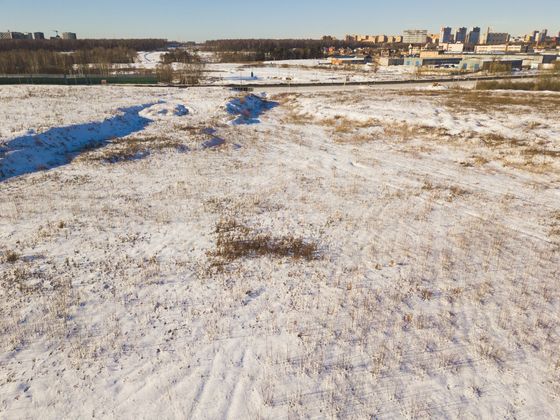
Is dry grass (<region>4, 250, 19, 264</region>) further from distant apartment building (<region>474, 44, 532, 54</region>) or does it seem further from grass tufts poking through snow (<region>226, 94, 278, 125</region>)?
distant apartment building (<region>474, 44, 532, 54</region>)

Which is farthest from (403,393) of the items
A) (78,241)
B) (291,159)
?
(291,159)

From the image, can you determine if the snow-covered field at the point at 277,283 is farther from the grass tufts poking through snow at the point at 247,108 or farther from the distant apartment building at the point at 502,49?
the distant apartment building at the point at 502,49

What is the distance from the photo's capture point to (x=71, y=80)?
62.2 meters

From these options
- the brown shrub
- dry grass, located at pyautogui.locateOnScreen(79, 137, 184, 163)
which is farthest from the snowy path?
the brown shrub

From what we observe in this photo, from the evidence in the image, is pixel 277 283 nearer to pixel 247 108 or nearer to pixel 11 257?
pixel 11 257

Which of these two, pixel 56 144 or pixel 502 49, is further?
pixel 502 49

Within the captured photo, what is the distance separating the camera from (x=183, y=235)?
1287 cm

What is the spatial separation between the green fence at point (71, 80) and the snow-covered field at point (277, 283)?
44.2 meters

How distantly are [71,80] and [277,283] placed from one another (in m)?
68.6

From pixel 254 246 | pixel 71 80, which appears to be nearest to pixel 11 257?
pixel 254 246

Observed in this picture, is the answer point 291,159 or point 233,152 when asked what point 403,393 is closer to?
point 291,159

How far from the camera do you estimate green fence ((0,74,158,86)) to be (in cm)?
6062

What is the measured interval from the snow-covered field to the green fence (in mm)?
44201

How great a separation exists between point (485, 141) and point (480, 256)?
17.7m
